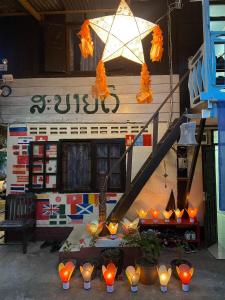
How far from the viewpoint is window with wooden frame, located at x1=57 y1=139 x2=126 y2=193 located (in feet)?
28.1

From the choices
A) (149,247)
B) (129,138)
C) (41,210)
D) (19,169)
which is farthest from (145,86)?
(41,210)

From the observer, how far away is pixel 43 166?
8609mm

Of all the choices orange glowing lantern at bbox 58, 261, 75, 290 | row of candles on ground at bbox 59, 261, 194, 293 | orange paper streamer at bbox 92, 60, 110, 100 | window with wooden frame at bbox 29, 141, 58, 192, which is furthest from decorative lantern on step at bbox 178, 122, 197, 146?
window with wooden frame at bbox 29, 141, 58, 192

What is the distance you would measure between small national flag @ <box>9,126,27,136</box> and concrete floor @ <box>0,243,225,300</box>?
11.1ft

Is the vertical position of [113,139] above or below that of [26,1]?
below

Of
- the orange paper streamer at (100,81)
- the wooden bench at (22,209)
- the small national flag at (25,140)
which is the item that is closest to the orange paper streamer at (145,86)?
the orange paper streamer at (100,81)

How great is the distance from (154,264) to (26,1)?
23.2ft

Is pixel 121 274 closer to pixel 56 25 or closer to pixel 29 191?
pixel 29 191

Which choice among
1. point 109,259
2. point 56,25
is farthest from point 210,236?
point 56,25

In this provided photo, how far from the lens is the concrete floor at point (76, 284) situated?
5289 millimetres

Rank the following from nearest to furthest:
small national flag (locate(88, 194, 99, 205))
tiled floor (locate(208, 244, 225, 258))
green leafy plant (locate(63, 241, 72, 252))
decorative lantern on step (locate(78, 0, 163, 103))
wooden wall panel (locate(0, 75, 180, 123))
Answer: decorative lantern on step (locate(78, 0, 163, 103))
green leafy plant (locate(63, 241, 72, 252))
tiled floor (locate(208, 244, 225, 258))
small national flag (locate(88, 194, 99, 205))
wooden wall panel (locate(0, 75, 180, 123))

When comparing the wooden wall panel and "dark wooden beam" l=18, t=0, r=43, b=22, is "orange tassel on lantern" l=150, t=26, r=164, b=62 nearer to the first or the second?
the wooden wall panel

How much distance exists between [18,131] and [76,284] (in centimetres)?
475

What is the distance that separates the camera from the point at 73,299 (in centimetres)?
519
